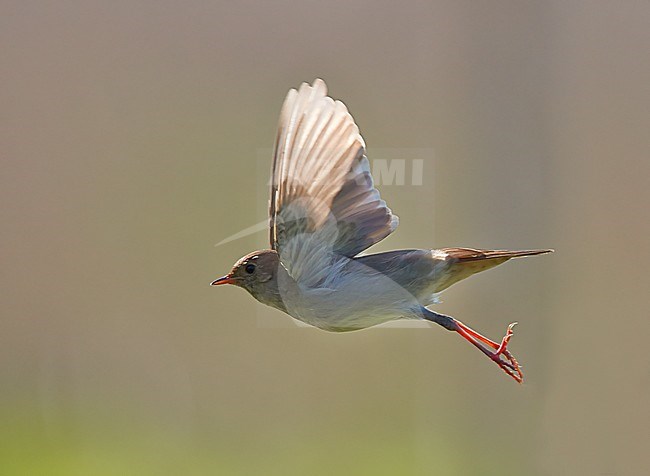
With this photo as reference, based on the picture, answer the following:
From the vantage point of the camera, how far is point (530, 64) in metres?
0.97

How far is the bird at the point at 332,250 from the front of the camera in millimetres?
737

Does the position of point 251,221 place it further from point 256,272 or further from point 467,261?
point 467,261

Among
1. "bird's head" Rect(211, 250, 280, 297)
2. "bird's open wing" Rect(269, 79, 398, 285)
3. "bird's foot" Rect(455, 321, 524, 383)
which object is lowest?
"bird's foot" Rect(455, 321, 524, 383)

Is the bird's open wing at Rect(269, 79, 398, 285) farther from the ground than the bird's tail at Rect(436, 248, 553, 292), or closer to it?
farther from the ground

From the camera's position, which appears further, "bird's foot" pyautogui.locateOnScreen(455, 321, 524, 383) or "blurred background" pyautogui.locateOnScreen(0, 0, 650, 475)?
"blurred background" pyautogui.locateOnScreen(0, 0, 650, 475)

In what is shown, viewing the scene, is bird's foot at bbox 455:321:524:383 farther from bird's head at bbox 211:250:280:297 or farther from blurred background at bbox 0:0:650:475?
bird's head at bbox 211:250:280:297

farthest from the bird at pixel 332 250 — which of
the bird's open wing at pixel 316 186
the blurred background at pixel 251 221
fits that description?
the blurred background at pixel 251 221

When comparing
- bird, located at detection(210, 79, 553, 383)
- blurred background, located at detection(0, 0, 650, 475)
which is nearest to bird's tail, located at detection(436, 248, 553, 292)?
bird, located at detection(210, 79, 553, 383)

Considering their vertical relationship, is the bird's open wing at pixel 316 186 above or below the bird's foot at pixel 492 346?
above

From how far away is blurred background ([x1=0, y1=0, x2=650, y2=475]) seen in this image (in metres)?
0.94

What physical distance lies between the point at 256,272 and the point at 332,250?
8 cm

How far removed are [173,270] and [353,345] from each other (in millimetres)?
258

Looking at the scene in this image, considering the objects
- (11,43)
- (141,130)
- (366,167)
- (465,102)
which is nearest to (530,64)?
(465,102)

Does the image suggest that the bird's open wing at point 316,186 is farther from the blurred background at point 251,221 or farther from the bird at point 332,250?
the blurred background at point 251,221
